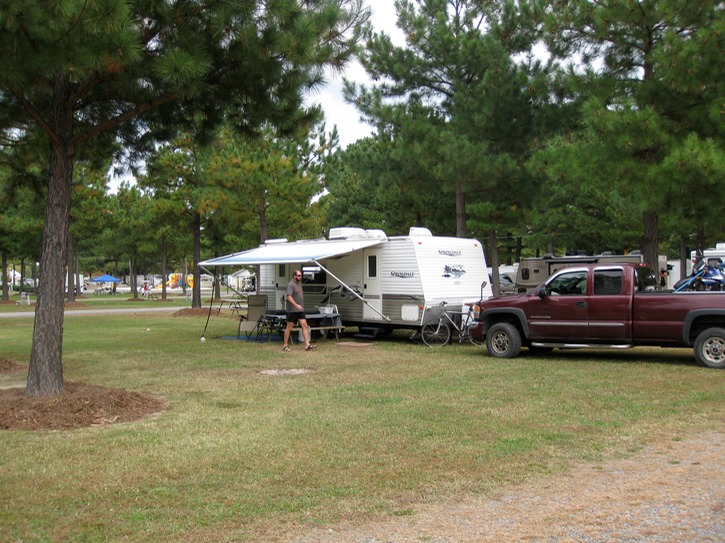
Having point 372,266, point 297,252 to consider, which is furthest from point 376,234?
point 297,252

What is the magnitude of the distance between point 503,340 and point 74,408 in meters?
7.62

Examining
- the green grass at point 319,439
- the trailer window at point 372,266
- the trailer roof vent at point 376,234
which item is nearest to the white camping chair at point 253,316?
the trailer window at point 372,266

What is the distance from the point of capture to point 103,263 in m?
87.8

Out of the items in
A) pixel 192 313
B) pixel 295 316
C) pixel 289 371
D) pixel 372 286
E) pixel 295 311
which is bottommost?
pixel 289 371

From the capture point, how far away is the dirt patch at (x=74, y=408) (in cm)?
712

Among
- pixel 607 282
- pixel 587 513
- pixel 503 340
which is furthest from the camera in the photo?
pixel 503 340

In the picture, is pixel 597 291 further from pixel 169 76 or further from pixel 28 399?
pixel 28 399

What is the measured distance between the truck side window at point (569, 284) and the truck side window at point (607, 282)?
0.74 ft

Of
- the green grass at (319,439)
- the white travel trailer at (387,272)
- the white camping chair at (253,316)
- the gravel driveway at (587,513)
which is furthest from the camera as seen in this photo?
the white camping chair at (253,316)

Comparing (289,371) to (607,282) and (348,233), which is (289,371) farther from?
(348,233)

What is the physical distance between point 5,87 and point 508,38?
13.2m

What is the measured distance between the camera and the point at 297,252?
16.5 metres

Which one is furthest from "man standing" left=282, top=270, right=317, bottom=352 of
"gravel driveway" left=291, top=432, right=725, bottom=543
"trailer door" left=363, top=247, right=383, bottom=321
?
"gravel driveway" left=291, top=432, right=725, bottom=543

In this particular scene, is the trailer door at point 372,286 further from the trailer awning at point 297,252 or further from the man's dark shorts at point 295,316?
the man's dark shorts at point 295,316
